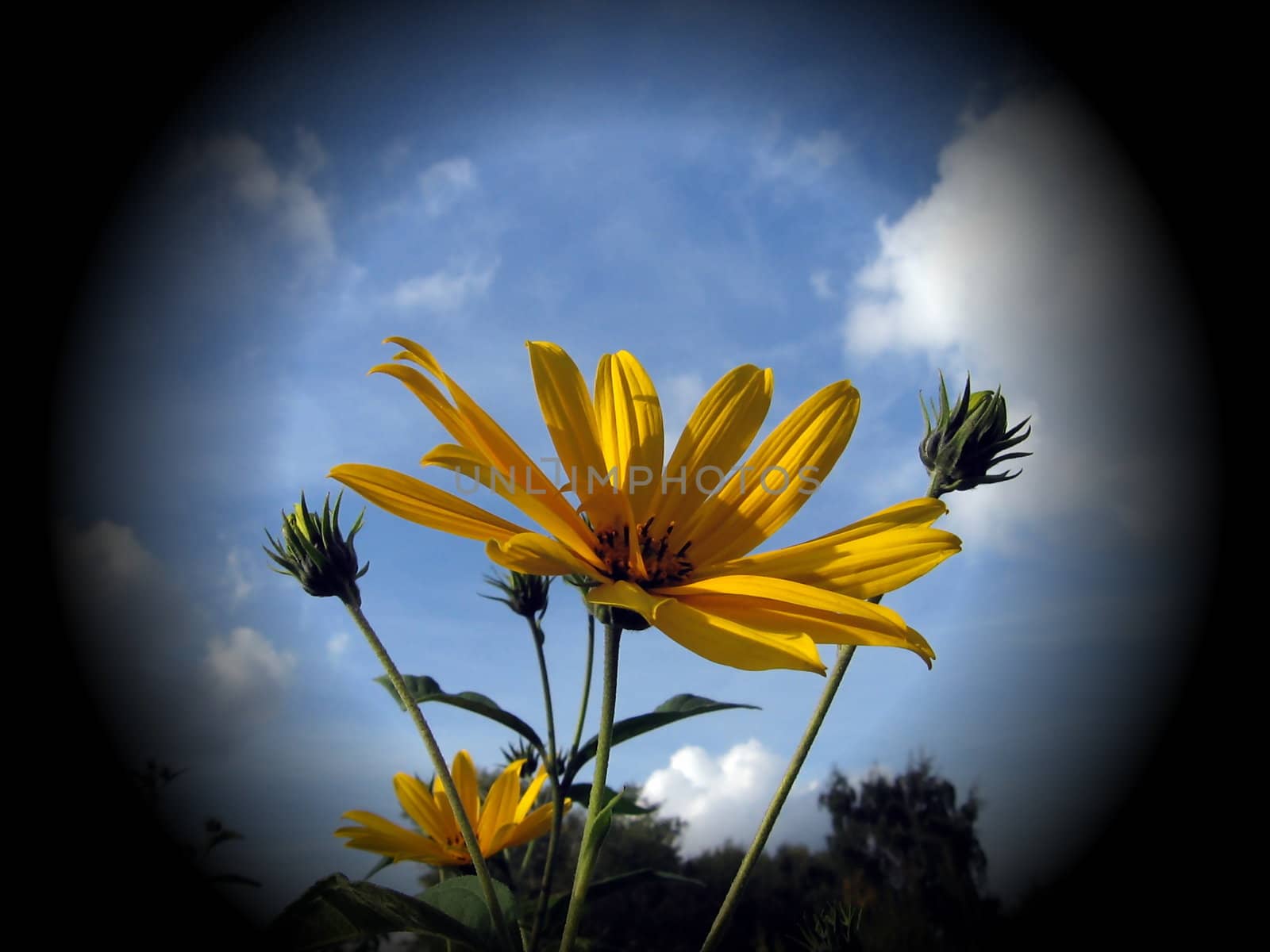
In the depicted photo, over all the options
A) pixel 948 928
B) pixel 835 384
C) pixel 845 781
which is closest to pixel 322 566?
pixel 835 384

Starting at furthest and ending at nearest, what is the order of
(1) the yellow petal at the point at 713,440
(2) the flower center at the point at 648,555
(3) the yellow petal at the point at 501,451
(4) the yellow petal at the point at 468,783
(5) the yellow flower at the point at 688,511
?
(4) the yellow petal at the point at 468,783 < (1) the yellow petal at the point at 713,440 < (2) the flower center at the point at 648,555 < (3) the yellow petal at the point at 501,451 < (5) the yellow flower at the point at 688,511

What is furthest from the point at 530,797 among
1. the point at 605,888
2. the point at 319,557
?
the point at 319,557

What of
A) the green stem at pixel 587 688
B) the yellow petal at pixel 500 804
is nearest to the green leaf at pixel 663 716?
the green stem at pixel 587 688

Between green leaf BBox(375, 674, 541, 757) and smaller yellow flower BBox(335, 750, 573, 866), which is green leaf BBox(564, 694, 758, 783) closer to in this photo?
green leaf BBox(375, 674, 541, 757)

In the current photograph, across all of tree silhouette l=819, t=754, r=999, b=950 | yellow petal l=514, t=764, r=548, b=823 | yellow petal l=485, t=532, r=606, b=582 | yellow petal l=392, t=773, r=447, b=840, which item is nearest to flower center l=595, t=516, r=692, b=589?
yellow petal l=485, t=532, r=606, b=582

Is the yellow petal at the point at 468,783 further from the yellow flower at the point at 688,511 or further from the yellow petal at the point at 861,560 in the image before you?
the yellow petal at the point at 861,560
